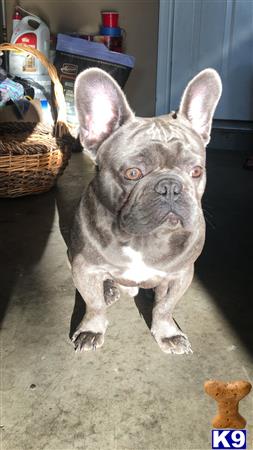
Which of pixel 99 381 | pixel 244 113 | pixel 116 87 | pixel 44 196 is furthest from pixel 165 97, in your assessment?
pixel 99 381

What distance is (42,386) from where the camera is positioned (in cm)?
127

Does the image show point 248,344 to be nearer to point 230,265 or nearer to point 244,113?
point 230,265

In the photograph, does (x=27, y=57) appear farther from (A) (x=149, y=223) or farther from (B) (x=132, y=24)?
(A) (x=149, y=223)

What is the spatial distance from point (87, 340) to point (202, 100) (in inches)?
30.0

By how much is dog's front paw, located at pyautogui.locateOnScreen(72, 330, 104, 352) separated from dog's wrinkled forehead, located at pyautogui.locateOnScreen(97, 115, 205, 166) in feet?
1.67

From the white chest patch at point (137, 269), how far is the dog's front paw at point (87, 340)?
202 mm

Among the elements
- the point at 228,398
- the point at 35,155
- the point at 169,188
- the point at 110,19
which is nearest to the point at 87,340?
the point at 228,398

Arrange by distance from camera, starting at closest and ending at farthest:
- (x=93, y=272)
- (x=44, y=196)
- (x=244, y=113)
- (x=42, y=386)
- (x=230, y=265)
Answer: (x=42, y=386)
(x=93, y=272)
(x=230, y=265)
(x=44, y=196)
(x=244, y=113)

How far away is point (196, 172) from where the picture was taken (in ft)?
4.23

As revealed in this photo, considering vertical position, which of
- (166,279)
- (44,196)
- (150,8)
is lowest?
(44,196)

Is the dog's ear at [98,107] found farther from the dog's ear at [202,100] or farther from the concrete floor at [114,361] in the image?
the concrete floor at [114,361]

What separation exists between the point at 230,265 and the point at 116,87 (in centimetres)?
95

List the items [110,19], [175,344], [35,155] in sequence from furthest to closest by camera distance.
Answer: [110,19], [35,155], [175,344]

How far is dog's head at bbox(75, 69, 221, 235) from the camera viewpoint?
1198 mm
